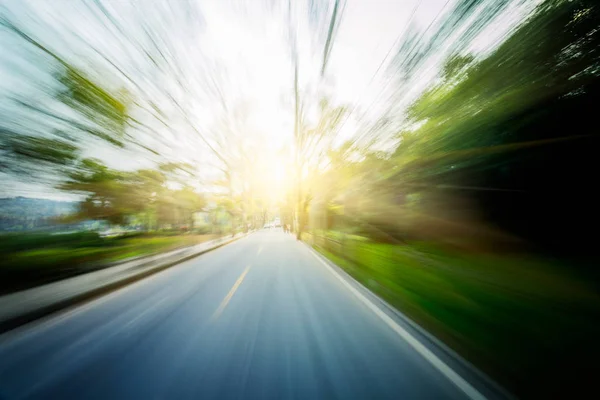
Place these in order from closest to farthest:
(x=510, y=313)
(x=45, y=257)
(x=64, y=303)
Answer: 1. (x=510, y=313)
2. (x=64, y=303)
3. (x=45, y=257)

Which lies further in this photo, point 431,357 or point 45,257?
point 45,257

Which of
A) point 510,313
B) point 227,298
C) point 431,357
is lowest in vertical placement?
point 227,298

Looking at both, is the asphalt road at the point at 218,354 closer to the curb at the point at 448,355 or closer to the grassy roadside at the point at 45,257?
the curb at the point at 448,355

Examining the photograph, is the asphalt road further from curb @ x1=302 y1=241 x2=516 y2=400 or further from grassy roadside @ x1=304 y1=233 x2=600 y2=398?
grassy roadside @ x1=304 y1=233 x2=600 y2=398

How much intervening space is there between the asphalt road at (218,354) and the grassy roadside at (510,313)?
2.06 ft

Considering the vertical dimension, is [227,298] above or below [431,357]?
below

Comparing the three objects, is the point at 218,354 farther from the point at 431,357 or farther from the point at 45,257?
the point at 45,257

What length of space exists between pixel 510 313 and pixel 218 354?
4.24 m

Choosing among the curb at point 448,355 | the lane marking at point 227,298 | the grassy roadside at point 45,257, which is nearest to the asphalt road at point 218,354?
the lane marking at point 227,298

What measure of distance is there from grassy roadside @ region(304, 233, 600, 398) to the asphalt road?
24.7 inches

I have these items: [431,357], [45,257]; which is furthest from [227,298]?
[45,257]

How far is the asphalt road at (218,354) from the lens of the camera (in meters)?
2.12

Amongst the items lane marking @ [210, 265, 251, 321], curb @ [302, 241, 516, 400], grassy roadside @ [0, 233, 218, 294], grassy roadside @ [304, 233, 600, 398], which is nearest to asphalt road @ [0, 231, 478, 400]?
lane marking @ [210, 265, 251, 321]

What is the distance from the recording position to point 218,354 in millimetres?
2662
